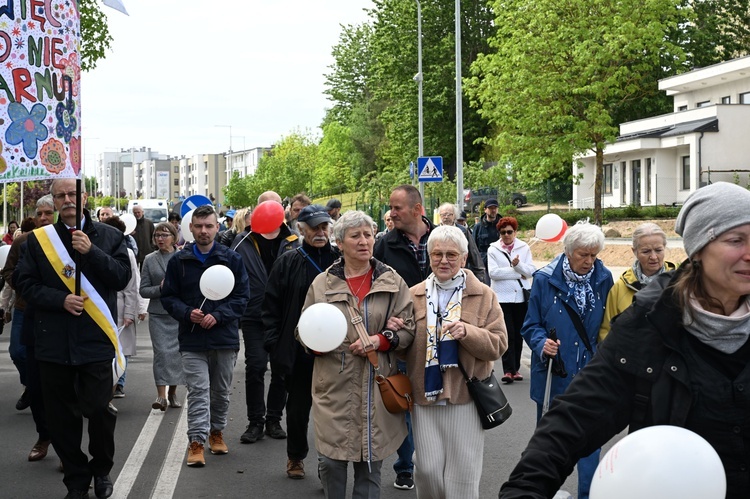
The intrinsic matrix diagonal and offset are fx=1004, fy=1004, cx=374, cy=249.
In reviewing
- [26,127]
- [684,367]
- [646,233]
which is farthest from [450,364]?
[26,127]

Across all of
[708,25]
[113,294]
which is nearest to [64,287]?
[113,294]

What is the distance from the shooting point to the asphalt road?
7051 mm

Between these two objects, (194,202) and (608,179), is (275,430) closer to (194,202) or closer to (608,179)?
(194,202)

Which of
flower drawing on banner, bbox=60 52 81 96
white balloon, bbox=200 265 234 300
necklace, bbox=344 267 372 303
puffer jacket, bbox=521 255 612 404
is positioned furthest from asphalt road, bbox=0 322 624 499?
flower drawing on banner, bbox=60 52 81 96

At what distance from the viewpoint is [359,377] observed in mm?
5625

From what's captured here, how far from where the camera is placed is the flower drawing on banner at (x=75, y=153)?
6566 millimetres

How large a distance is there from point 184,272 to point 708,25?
180 ft

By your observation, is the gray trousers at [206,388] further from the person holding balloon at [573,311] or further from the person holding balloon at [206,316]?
the person holding balloon at [573,311]

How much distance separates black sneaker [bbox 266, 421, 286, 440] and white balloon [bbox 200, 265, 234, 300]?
1.57 m

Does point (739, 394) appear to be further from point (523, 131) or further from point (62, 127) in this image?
point (523, 131)

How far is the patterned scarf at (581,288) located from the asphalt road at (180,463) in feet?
5.10

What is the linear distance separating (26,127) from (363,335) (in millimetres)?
2610

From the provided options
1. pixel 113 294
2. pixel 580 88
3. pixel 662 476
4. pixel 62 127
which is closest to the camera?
pixel 662 476

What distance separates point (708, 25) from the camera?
5734 centimetres
